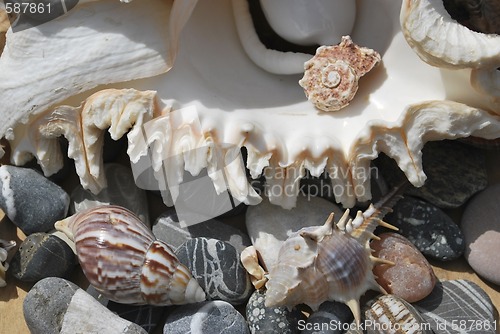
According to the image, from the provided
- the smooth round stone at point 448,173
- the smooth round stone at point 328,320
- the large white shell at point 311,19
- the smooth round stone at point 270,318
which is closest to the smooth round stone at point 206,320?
the smooth round stone at point 270,318

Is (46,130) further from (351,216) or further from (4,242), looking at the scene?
(351,216)

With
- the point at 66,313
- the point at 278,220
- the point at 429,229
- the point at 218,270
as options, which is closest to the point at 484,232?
the point at 429,229

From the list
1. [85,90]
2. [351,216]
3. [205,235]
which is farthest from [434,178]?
[85,90]

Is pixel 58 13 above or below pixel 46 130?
above

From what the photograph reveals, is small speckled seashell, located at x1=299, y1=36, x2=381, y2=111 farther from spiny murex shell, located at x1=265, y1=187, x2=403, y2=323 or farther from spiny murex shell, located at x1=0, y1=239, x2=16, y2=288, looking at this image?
spiny murex shell, located at x1=0, y1=239, x2=16, y2=288

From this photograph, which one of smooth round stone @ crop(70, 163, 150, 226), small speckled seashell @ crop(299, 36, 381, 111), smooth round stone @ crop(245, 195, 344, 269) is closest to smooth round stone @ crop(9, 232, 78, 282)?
smooth round stone @ crop(70, 163, 150, 226)

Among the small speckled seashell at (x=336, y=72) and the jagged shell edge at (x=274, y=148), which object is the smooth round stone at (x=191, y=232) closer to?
the jagged shell edge at (x=274, y=148)

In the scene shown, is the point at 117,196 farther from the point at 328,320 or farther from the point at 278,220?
the point at 328,320
